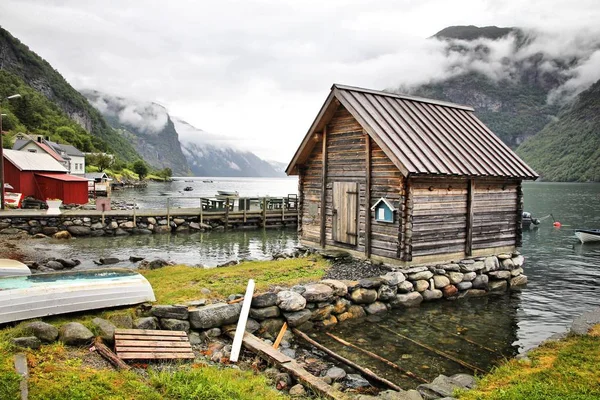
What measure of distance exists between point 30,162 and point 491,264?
44.2 metres

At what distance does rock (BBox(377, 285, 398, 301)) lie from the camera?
551 inches

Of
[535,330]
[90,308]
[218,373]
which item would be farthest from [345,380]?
[535,330]

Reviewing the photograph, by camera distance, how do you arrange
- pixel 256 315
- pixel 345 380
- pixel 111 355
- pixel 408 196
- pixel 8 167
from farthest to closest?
pixel 8 167 → pixel 408 196 → pixel 256 315 → pixel 345 380 → pixel 111 355

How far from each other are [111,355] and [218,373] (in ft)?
6.11

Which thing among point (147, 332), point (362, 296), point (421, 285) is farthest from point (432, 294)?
point (147, 332)

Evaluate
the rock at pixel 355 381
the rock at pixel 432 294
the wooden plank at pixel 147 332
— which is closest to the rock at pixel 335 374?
the rock at pixel 355 381

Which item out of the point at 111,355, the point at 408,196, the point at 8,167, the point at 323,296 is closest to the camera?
the point at 111,355

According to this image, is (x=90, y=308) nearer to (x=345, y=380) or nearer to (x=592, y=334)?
(x=345, y=380)

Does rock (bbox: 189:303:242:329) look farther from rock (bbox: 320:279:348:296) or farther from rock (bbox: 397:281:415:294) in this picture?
rock (bbox: 397:281:415:294)

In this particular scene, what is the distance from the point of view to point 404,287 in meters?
14.6

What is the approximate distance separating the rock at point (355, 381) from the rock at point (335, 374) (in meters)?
0.13

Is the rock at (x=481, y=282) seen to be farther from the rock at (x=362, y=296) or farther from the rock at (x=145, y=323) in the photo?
the rock at (x=145, y=323)

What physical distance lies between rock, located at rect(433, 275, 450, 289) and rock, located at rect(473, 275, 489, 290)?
1.59m

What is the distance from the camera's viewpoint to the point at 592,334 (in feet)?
33.5
